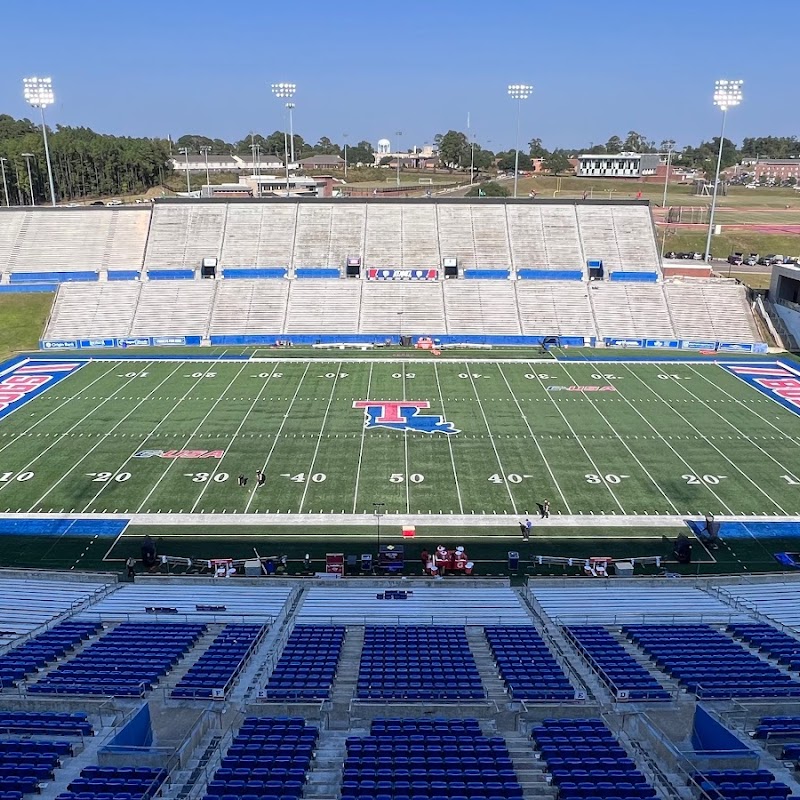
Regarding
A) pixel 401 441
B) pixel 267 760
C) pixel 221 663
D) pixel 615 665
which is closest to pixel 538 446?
pixel 401 441

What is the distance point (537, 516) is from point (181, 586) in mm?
11029

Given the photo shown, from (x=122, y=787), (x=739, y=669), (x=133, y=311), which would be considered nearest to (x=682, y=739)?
(x=739, y=669)

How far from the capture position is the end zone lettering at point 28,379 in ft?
106

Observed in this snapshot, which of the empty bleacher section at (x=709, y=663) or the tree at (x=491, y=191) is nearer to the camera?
the empty bleacher section at (x=709, y=663)

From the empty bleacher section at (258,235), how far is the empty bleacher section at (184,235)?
75 cm

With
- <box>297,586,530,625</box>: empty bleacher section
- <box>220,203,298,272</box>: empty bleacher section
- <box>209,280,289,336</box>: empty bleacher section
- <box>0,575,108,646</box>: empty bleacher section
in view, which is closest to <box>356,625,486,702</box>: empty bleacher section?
<box>297,586,530,625</box>: empty bleacher section

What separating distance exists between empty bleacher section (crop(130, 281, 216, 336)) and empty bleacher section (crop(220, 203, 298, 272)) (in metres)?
3.38

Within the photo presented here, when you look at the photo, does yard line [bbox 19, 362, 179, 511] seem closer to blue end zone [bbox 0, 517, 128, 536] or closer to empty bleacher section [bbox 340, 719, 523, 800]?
blue end zone [bbox 0, 517, 128, 536]

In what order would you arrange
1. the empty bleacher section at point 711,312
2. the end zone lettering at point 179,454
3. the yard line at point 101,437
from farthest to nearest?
the empty bleacher section at point 711,312 < the end zone lettering at point 179,454 < the yard line at point 101,437

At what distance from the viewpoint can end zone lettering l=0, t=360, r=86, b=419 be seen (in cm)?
3238

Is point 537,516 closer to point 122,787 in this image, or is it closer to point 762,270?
point 122,787

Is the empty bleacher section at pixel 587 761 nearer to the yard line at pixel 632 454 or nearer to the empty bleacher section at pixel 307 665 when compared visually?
the empty bleacher section at pixel 307 665

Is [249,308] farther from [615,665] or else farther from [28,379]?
[615,665]

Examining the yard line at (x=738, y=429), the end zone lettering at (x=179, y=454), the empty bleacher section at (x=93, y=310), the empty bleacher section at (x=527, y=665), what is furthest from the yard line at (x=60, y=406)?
the yard line at (x=738, y=429)
